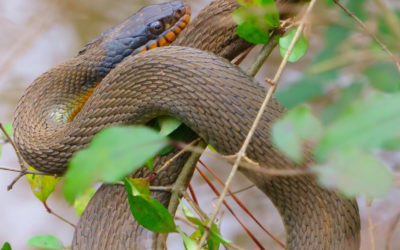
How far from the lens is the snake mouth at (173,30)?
6.99 ft

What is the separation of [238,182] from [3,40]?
2.09 metres

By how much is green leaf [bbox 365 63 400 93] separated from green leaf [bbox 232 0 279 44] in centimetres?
54

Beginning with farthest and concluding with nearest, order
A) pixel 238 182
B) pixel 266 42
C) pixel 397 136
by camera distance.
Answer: pixel 238 182 < pixel 266 42 < pixel 397 136

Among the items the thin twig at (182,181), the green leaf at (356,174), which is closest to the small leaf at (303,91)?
the green leaf at (356,174)

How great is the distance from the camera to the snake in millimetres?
1470

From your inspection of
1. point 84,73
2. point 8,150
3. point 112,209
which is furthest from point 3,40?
point 112,209

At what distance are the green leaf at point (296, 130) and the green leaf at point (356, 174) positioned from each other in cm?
6

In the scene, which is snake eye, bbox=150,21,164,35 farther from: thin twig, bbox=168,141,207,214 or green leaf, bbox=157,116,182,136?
thin twig, bbox=168,141,207,214

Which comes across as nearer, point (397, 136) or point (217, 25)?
point (397, 136)

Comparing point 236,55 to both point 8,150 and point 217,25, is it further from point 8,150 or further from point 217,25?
point 8,150

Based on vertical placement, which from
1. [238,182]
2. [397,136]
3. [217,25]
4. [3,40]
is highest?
[397,136]

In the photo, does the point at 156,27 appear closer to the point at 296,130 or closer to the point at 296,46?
the point at 296,46

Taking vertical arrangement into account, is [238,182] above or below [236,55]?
below

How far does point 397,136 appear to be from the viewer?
604 millimetres
